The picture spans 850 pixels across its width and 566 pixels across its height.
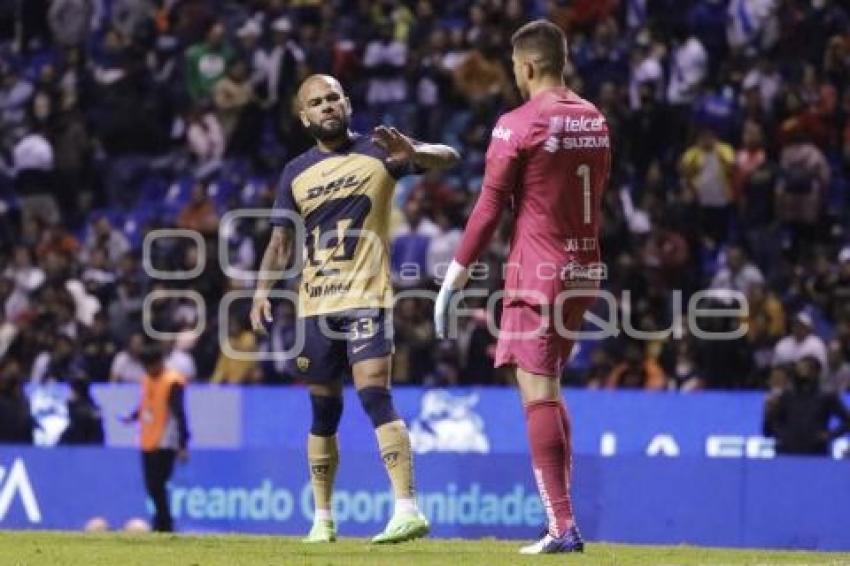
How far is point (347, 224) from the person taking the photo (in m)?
11.8

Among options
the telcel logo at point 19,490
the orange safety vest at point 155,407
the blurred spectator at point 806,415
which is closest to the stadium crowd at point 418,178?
the blurred spectator at point 806,415

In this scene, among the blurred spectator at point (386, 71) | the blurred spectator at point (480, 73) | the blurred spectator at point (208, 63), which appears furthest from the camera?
the blurred spectator at point (208, 63)

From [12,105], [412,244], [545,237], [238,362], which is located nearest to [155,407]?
[238,362]

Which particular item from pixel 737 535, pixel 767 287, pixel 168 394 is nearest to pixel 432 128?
pixel 767 287

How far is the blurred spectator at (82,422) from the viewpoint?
2078 centimetres

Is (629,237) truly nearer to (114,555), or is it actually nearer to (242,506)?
(242,506)

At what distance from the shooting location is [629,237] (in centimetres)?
2286

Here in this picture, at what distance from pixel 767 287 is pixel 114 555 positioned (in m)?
12.2

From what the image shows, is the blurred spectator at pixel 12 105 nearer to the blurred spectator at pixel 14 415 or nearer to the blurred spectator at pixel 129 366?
the blurred spectator at pixel 129 366

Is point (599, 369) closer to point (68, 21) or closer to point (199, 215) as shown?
point (199, 215)

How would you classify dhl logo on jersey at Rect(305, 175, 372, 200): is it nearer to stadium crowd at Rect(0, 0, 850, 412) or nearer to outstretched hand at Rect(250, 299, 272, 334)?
outstretched hand at Rect(250, 299, 272, 334)

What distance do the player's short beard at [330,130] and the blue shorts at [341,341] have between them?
3.31 feet

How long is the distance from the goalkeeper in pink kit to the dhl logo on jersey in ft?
4.72

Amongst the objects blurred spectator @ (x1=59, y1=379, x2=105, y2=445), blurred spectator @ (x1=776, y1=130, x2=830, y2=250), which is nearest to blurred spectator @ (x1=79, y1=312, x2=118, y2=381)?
blurred spectator @ (x1=59, y1=379, x2=105, y2=445)
